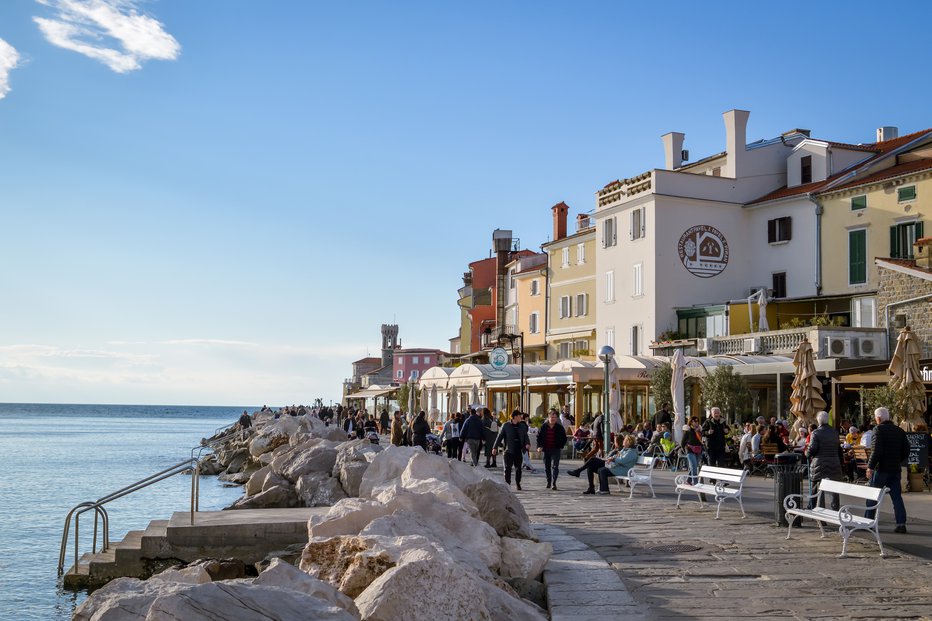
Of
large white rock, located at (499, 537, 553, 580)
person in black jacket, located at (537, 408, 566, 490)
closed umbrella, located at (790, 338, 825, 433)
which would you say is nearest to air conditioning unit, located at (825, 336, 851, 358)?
closed umbrella, located at (790, 338, 825, 433)

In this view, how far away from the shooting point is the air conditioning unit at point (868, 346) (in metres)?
29.5

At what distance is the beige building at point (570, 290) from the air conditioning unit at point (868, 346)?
1704cm

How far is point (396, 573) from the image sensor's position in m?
6.40

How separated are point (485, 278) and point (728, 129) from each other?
1297 inches

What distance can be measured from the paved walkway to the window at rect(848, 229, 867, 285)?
21.5 metres

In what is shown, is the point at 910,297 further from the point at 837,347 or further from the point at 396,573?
the point at 396,573

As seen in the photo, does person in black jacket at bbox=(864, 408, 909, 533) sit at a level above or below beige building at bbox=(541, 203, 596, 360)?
below

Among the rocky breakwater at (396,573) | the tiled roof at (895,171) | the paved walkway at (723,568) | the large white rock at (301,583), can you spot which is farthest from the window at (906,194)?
the large white rock at (301,583)

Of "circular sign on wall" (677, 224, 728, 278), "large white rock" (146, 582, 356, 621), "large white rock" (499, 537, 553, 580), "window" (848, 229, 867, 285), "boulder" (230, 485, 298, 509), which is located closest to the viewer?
"large white rock" (146, 582, 356, 621)

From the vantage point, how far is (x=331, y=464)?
17844mm

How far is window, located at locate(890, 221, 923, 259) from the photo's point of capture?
32406 millimetres

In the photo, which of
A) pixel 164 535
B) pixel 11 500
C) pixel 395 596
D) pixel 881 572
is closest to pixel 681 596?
pixel 881 572

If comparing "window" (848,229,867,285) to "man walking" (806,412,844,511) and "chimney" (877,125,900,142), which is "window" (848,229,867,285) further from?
"man walking" (806,412,844,511)

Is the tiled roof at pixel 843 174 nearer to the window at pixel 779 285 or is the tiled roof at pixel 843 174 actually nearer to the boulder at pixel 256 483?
A: the window at pixel 779 285
